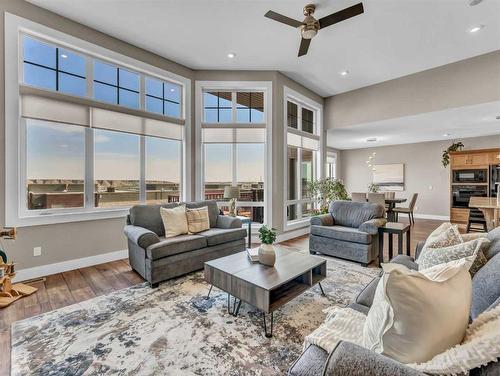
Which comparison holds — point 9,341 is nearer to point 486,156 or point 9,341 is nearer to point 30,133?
point 30,133

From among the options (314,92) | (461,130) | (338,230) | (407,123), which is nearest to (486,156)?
(461,130)

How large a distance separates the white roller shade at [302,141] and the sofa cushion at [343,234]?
2.22m

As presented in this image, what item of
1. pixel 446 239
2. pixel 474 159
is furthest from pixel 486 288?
pixel 474 159

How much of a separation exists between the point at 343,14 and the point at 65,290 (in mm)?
4430

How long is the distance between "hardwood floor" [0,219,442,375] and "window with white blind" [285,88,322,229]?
10.5 ft

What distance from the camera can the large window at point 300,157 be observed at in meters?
5.46

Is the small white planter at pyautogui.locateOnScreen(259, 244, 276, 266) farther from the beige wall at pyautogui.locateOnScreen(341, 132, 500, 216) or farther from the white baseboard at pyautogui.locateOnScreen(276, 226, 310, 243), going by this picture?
the beige wall at pyautogui.locateOnScreen(341, 132, 500, 216)

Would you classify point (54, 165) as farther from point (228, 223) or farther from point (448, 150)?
point (448, 150)

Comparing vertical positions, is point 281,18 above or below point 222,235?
above

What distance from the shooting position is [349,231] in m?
3.67

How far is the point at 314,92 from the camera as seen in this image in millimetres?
5930

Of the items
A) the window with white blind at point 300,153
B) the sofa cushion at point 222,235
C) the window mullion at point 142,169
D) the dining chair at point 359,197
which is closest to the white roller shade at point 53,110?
the window mullion at point 142,169

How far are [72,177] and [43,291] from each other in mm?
1520


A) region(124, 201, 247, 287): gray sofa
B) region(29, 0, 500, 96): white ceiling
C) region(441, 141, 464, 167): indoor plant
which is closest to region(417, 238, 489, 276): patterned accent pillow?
region(124, 201, 247, 287): gray sofa
